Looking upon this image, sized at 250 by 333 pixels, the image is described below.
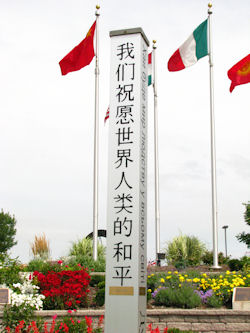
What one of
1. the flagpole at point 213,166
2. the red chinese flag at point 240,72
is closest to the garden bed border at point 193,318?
the flagpole at point 213,166

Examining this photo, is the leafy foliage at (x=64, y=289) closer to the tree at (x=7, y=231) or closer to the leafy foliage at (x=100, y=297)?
the leafy foliage at (x=100, y=297)

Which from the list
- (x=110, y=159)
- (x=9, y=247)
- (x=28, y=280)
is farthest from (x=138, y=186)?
(x=9, y=247)

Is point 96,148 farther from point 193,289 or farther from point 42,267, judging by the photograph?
point 193,289

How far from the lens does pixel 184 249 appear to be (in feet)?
61.5

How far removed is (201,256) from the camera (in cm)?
1892

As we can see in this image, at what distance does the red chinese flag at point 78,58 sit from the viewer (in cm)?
1627

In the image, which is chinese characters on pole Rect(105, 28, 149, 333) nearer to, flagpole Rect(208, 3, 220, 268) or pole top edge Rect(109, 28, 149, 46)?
pole top edge Rect(109, 28, 149, 46)

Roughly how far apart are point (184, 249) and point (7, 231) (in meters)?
17.8

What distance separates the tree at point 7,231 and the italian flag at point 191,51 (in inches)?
819

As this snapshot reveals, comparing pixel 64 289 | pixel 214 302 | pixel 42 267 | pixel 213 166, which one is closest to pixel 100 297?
pixel 64 289

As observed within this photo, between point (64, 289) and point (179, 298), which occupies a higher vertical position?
point (64, 289)

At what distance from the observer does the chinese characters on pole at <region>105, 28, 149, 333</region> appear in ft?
20.3

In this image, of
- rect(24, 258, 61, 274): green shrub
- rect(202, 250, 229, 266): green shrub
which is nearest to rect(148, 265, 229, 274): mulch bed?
rect(202, 250, 229, 266): green shrub

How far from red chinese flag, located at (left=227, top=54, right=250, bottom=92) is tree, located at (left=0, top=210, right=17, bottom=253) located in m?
22.5
